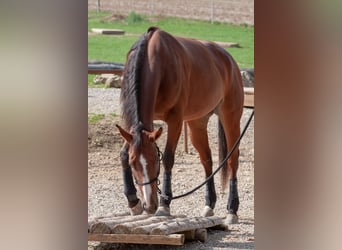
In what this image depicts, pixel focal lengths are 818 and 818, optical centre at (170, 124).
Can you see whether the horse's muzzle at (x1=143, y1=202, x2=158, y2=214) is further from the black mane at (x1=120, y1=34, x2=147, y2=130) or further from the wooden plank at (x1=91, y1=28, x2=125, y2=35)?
the wooden plank at (x1=91, y1=28, x2=125, y2=35)

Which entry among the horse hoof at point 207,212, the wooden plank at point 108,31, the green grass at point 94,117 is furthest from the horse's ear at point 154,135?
the wooden plank at point 108,31

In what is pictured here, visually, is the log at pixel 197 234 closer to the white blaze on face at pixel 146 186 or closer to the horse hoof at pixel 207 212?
the white blaze on face at pixel 146 186

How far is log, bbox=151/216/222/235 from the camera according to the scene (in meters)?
2.83

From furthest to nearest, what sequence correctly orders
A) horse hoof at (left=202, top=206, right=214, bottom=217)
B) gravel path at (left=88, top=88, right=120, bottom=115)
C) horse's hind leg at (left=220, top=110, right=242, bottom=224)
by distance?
gravel path at (left=88, top=88, right=120, bottom=115), horse's hind leg at (left=220, top=110, right=242, bottom=224), horse hoof at (left=202, top=206, right=214, bottom=217)

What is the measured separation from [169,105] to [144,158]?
437 millimetres

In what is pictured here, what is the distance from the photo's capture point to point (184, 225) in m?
3.00

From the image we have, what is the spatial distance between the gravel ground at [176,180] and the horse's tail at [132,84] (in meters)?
0.50

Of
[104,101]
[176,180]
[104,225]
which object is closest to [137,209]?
[104,225]

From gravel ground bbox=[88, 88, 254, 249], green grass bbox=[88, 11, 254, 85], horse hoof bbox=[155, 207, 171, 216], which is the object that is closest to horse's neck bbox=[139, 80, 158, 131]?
horse hoof bbox=[155, 207, 171, 216]

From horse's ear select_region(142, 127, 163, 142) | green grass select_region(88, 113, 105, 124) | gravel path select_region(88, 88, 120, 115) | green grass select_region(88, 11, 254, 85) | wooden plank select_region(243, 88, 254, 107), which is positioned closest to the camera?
horse's ear select_region(142, 127, 163, 142)

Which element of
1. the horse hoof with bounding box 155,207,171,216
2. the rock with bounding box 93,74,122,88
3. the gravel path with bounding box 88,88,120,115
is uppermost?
the rock with bounding box 93,74,122,88
